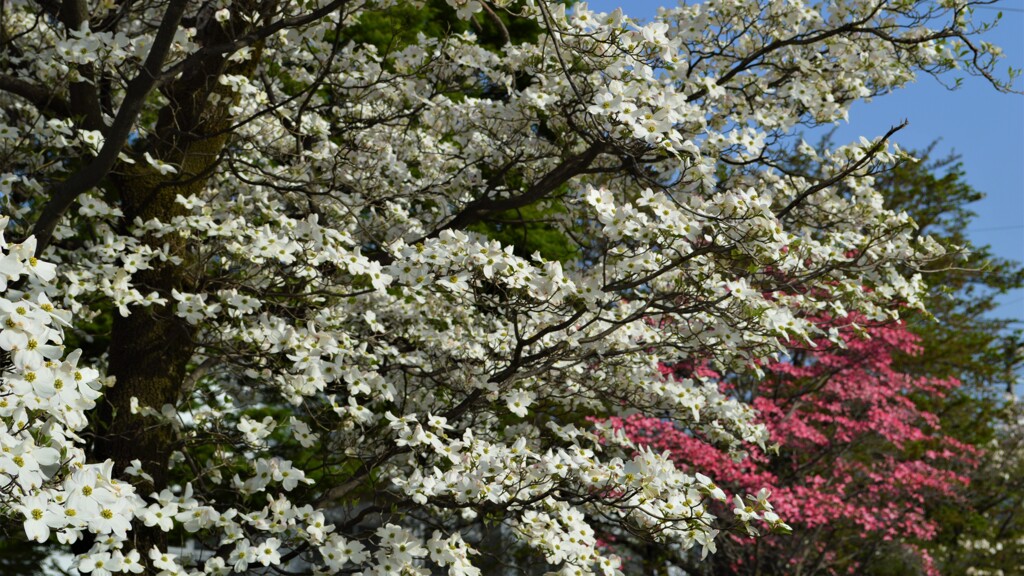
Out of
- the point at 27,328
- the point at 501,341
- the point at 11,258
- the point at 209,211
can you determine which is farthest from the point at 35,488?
the point at 501,341

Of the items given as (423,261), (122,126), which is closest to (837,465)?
(423,261)

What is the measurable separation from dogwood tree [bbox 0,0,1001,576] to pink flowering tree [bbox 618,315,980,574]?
4167mm

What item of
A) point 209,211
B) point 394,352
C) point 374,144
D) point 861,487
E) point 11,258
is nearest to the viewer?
point 11,258

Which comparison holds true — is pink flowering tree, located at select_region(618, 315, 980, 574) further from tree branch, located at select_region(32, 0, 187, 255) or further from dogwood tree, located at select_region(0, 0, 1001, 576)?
tree branch, located at select_region(32, 0, 187, 255)

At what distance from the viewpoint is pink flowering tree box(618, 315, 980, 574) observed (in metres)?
9.75

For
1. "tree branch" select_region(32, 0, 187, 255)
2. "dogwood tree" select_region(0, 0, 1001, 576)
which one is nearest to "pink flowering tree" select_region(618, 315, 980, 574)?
"dogwood tree" select_region(0, 0, 1001, 576)

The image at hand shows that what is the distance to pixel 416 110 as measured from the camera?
18.4ft

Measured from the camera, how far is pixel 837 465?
10273mm

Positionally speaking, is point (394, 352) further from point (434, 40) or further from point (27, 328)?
point (27, 328)

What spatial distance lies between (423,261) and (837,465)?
7772 millimetres

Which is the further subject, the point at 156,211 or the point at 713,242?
the point at 156,211

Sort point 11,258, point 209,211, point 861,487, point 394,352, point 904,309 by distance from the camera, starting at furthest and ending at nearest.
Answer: point 861,487
point 394,352
point 904,309
point 209,211
point 11,258

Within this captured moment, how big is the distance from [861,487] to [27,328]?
992 cm

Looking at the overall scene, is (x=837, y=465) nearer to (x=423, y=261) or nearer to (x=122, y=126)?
(x=423, y=261)
